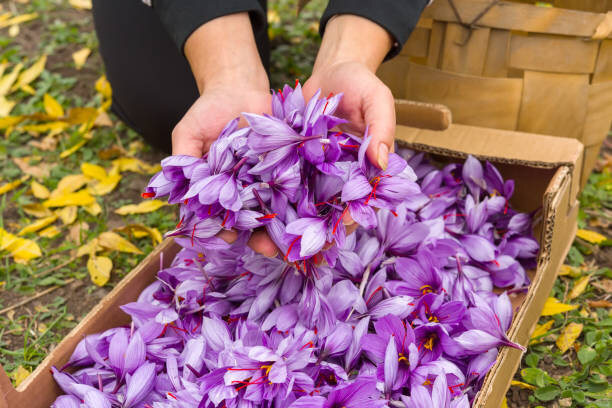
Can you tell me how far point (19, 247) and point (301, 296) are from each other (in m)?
0.75

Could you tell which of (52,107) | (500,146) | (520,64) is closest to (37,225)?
(52,107)

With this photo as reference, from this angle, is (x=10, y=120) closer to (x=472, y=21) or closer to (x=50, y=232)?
(x=50, y=232)

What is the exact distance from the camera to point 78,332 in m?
0.89

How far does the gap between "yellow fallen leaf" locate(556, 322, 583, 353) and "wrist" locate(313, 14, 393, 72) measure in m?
0.61

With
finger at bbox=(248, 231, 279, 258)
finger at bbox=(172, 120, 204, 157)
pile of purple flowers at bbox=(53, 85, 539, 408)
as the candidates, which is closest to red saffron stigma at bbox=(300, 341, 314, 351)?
pile of purple flowers at bbox=(53, 85, 539, 408)

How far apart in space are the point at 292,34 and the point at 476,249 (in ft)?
4.40

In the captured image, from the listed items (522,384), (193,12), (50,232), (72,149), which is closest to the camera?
(522,384)

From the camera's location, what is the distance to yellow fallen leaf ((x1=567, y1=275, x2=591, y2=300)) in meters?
A: 1.15

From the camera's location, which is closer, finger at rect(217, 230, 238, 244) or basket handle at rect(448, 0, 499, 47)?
finger at rect(217, 230, 238, 244)

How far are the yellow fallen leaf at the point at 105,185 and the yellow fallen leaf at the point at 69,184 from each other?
0.03 m

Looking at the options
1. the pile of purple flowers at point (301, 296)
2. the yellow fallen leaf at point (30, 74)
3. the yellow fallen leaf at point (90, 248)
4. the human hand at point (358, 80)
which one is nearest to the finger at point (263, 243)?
the pile of purple flowers at point (301, 296)

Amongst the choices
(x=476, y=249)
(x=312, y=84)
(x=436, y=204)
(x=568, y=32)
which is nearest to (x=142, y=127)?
(x=312, y=84)

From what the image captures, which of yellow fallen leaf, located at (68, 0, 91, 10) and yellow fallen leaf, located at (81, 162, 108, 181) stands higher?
yellow fallen leaf, located at (68, 0, 91, 10)

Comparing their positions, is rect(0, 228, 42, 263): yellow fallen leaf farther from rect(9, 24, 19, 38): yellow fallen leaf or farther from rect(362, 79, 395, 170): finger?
rect(9, 24, 19, 38): yellow fallen leaf
